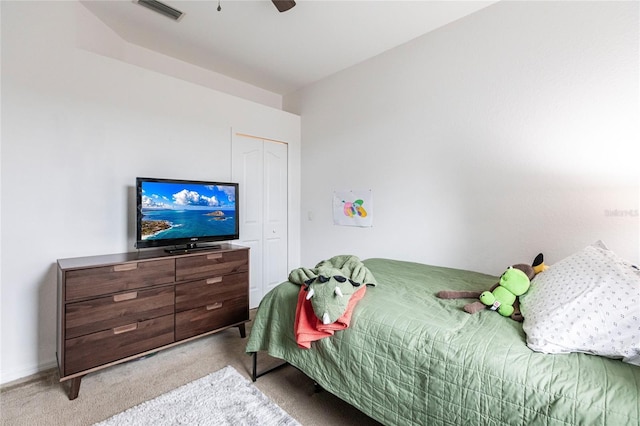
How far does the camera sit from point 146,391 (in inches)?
72.1

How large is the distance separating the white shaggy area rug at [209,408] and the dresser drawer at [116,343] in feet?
1.44

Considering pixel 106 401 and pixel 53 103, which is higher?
pixel 53 103

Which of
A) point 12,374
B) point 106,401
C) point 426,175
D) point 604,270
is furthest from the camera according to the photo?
point 426,175

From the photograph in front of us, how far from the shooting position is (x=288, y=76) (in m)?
3.42

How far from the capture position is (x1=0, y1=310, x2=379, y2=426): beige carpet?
1618 mm

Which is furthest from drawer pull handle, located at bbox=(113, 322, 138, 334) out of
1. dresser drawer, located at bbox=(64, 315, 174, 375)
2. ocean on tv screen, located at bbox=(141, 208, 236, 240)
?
ocean on tv screen, located at bbox=(141, 208, 236, 240)

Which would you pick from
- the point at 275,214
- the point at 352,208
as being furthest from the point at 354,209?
the point at 275,214

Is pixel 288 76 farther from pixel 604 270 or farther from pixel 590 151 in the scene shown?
pixel 604 270

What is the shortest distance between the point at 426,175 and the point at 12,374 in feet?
11.2

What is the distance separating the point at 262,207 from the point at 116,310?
5.85 feet

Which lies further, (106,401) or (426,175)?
(426,175)

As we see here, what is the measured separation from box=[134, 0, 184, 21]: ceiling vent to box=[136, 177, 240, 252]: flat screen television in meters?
1.33

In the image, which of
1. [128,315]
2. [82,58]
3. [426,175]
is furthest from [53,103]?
[426,175]

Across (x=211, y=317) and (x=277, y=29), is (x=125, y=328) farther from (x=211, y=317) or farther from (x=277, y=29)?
(x=277, y=29)
